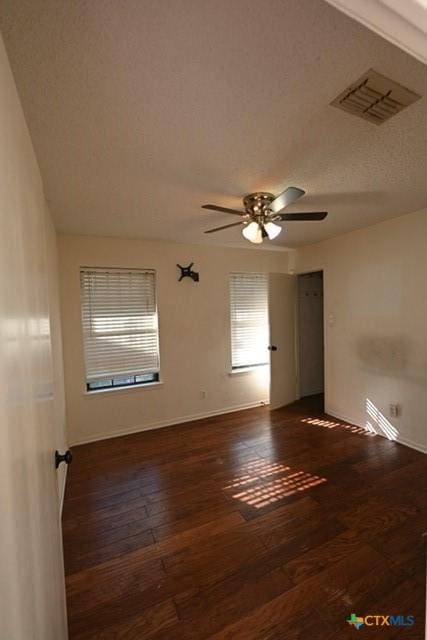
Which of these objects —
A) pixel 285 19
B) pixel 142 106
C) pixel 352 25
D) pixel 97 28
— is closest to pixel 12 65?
pixel 97 28

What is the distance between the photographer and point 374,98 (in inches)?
47.6

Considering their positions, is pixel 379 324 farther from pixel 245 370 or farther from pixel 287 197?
pixel 287 197

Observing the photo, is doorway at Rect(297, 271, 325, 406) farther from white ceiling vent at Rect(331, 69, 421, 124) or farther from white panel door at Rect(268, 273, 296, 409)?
white ceiling vent at Rect(331, 69, 421, 124)

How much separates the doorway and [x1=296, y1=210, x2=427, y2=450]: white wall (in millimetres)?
773

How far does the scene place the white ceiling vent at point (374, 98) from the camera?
1.12 meters

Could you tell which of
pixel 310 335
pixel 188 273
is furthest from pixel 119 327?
pixel 310 335

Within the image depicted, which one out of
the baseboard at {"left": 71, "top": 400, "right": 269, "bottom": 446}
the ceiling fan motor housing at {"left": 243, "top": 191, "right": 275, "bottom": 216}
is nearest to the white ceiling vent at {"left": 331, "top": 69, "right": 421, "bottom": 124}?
the ceiling fan motor housing at {"left": 243, "top": 191, "right": 275, "bottom": 216}

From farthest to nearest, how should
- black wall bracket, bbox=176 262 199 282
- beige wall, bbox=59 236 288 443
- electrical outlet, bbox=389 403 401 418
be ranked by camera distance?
black wall bracket, bbox=176 262 199 282
beige wall, bbox=59 236 288 443
electrical outlet, bbox=389 403 401 418

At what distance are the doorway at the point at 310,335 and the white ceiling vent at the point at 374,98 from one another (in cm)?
333

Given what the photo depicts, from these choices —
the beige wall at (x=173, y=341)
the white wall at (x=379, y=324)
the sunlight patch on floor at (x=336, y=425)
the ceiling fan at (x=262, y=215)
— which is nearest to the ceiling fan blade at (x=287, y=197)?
the ceiling fan at (x=262, y=215)

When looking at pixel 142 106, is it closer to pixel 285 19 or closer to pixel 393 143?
pixel 285 19

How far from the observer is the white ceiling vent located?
1115 millimetres

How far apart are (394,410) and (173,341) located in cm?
265

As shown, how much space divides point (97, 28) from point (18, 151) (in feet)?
1.61
